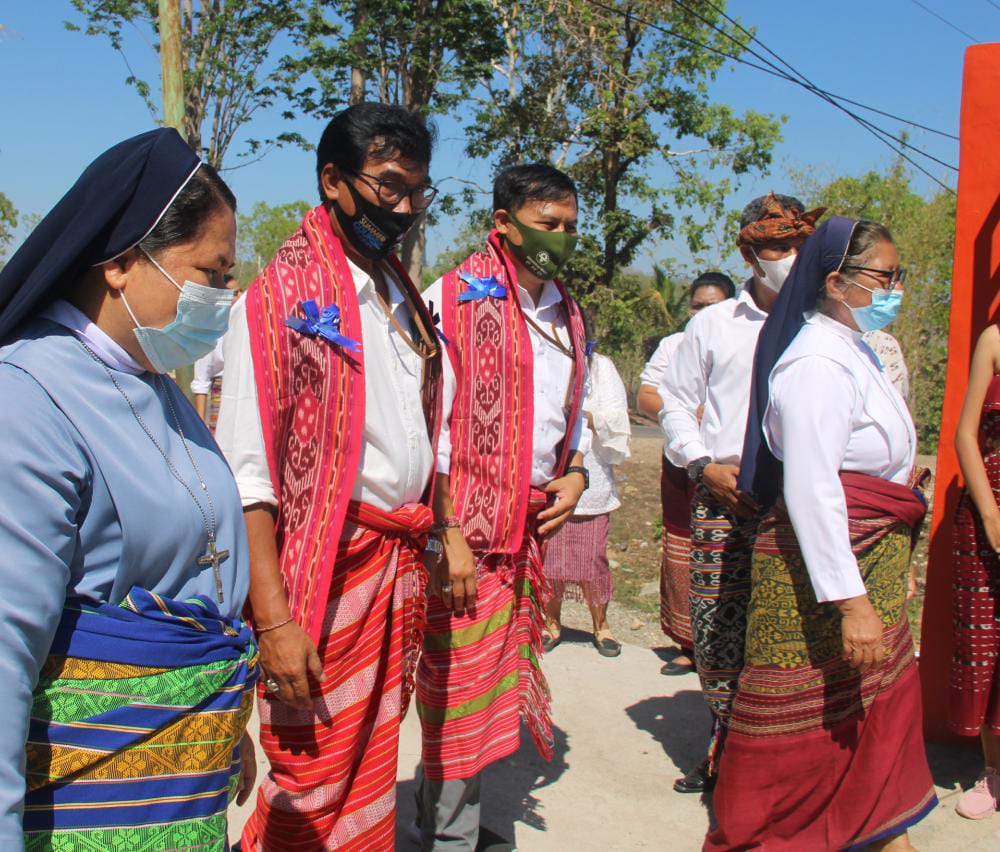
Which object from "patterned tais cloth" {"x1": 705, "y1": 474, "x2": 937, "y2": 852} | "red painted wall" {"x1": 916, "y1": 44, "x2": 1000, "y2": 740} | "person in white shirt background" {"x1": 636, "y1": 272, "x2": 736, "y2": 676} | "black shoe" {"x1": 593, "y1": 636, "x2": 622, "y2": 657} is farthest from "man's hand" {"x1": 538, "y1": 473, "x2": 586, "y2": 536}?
"black shoe" {"x1": 593, "y1": 636, "x2": 622, "y2": 657}

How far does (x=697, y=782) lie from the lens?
13.0 ft

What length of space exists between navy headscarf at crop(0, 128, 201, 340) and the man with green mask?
1382mm

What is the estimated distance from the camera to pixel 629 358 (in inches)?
973

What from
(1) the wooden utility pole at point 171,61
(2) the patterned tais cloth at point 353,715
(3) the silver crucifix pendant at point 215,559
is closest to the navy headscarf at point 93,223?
(3) the silver crucifix pendant at point 215,559

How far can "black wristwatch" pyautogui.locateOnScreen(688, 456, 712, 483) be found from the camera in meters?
3.79

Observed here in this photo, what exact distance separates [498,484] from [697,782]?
5.28 ft

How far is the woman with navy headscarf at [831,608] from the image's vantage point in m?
2.92

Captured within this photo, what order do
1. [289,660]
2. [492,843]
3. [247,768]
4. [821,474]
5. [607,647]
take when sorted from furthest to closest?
1. [607,647]
2. [492,843]
3. [821,474]
4. [289,660]
5. [247,768]

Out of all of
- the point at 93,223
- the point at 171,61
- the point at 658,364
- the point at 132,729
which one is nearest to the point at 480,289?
the point at 93,223

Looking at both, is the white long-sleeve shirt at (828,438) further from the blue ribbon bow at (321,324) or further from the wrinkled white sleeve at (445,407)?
the blue ribbon bow at (321,324)

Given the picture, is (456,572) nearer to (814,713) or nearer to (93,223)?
(814,713)

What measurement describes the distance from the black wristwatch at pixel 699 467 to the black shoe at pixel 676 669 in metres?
1.80

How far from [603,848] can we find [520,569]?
40.8 inches

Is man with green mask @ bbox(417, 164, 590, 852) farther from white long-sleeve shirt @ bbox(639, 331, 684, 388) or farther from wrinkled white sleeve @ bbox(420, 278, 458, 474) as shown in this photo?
white long-sleeve shirt @ bbox(639, 331, 684, 388)
